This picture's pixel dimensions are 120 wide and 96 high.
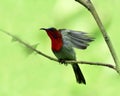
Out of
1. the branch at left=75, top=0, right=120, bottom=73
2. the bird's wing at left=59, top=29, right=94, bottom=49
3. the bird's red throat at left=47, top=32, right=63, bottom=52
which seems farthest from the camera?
the bird's red throat at left=47, top=32, right=63, bottom=52

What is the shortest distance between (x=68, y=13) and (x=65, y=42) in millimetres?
494

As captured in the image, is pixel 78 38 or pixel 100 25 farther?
pixel 78 38

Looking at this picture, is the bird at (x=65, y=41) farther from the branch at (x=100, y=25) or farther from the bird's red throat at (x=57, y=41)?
the branch at (x=100, y=25)

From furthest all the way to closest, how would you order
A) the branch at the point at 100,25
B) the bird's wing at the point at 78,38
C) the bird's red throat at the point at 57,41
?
the bird's red throat at the point at 57,41 < the bird's wing at the point at 78,38 < the branch at the point at 100,25

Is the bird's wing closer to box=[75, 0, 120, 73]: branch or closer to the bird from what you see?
the bird

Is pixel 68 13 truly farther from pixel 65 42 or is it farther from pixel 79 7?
pixel 65 42

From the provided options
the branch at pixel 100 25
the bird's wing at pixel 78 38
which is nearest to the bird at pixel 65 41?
the bird's wing at pixel 78 38

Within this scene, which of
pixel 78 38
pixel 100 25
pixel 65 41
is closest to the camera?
pixel 100 25

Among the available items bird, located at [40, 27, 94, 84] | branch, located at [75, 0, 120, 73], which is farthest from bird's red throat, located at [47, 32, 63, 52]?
branch, located at [75, 0, 120, 73]

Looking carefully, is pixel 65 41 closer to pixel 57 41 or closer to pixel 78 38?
pixel 57 41

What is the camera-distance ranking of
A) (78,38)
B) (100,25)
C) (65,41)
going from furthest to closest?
1. (65,41)
2. (78,38)
3. (100,25)

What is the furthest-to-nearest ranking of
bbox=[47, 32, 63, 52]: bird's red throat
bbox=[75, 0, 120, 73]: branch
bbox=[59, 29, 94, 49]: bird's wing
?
bbox=[47, 32, 63, 52]: bird's red throat < bbox=[59, 29, 94, 49]: bird's wing < bbox=[75, 0, 120, 73]: branch

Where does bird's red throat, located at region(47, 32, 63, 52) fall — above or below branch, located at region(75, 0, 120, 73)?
below

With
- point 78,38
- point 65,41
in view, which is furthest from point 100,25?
point 65,41
